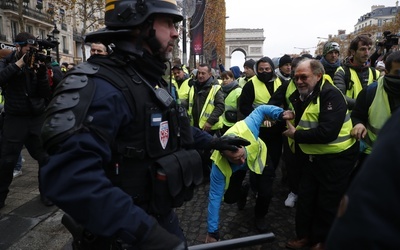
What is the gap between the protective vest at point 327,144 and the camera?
291 cm

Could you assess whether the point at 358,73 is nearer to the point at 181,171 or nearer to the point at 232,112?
the point at 232,112

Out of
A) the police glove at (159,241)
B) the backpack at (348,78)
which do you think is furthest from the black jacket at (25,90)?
the backpack at (348,78)

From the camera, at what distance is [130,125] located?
145 cm

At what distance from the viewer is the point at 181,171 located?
158 cm

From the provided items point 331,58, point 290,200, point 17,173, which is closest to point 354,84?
point 331,58

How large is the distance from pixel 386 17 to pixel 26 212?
99.8m

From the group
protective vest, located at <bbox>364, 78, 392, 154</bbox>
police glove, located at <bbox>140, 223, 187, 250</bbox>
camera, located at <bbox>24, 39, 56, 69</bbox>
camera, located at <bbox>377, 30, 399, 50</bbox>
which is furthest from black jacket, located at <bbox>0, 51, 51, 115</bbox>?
camera, located at <bbox>377, 30, 399, 50</bbox>

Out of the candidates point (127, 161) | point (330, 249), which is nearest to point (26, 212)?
point (127, 161)

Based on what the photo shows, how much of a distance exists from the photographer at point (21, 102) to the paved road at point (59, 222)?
0.90 feet

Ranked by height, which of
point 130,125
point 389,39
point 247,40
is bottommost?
point 130,125

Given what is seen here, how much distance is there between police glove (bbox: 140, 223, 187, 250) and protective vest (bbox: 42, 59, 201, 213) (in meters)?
0.33

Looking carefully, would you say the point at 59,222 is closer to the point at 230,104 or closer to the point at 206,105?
the point at 206,105

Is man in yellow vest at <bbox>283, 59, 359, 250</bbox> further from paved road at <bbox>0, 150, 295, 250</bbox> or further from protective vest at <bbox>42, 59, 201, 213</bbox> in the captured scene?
protective vest at <bbox>42, 59, 201, 213</bbox>

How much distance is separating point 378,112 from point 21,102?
4.14m
